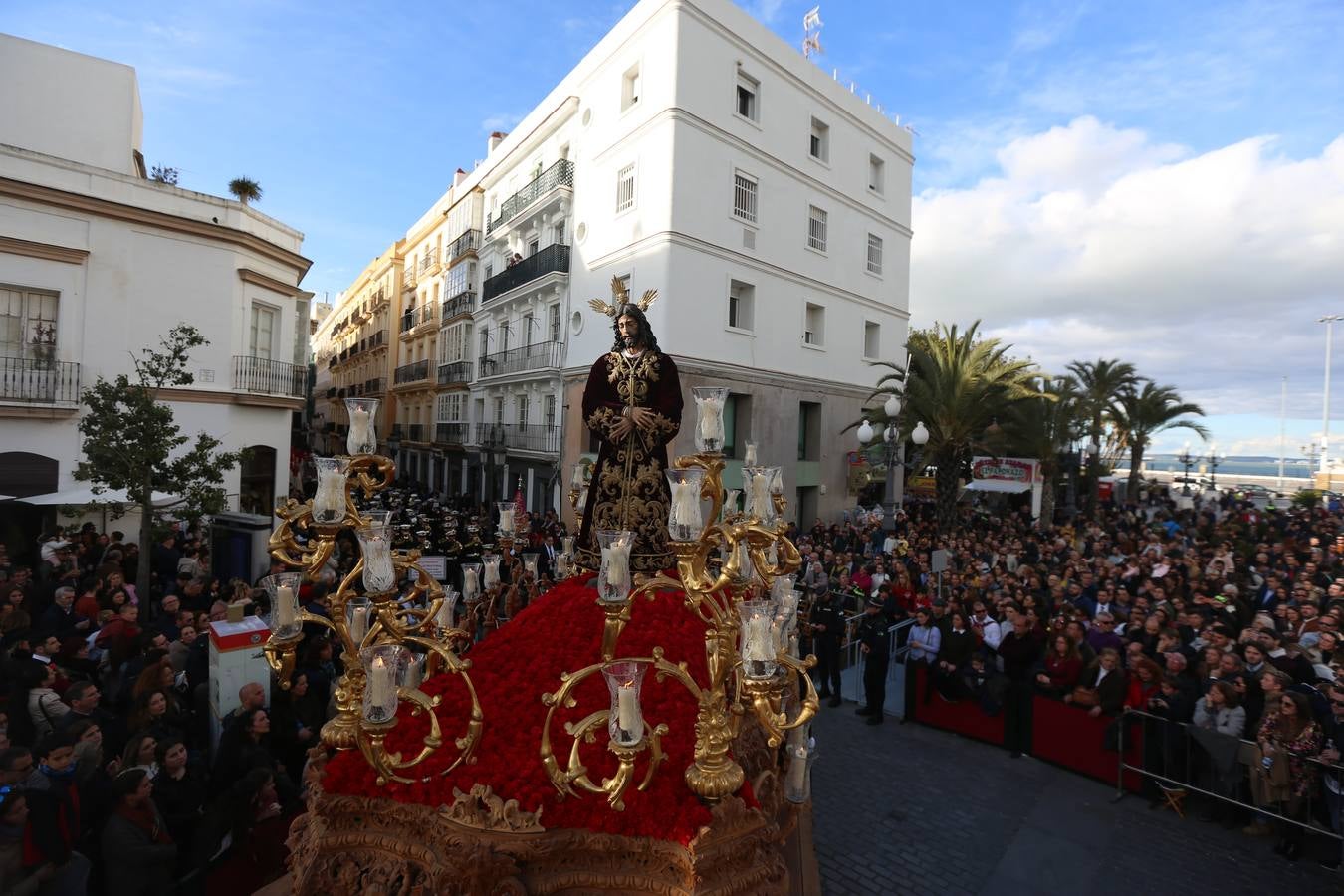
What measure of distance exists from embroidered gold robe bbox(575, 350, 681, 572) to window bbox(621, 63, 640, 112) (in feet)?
55.2

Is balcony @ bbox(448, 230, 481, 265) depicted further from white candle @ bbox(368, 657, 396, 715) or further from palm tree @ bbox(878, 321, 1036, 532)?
white candle @ bbox(368, 657, 396, 715)

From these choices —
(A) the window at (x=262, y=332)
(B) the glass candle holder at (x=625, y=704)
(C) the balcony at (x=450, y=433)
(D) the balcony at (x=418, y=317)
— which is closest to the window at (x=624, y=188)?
(A) the window at (x=262, y=332)

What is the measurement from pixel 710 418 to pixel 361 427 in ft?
5.75

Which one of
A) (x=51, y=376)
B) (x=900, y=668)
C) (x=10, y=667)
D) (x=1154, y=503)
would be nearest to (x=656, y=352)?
(x=10, y=667)

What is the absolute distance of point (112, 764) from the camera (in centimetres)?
431

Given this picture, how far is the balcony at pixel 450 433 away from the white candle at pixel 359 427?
2704cm

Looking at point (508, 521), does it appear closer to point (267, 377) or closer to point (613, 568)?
point (613, 568)

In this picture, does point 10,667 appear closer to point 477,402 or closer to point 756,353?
point 756,353

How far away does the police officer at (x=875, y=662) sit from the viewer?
8602 mm

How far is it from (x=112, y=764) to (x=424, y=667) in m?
1.89

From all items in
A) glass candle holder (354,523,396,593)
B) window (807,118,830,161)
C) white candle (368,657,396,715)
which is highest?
window (807,118,830,161)

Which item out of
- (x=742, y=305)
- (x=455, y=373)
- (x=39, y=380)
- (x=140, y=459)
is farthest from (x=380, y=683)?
(x=455, y=373)

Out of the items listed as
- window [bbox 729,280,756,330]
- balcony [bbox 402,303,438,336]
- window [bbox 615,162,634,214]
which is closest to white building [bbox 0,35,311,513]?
window [bbox 615,162,634,214]

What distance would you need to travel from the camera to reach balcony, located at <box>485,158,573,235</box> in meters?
22.7
